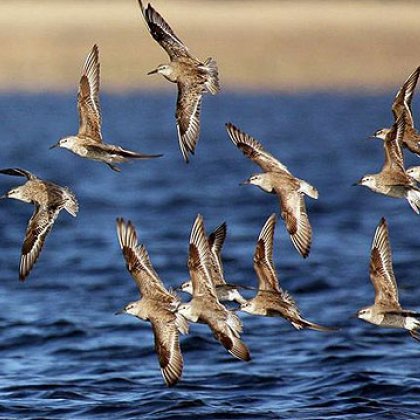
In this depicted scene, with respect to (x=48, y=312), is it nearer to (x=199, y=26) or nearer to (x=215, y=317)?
(x=215, y=317)

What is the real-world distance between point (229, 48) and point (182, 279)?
54.2m

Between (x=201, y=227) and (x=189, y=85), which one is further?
(x=189, y=85)

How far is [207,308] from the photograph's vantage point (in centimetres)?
1102

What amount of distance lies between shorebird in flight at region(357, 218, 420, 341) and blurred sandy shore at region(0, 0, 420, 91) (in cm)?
5480

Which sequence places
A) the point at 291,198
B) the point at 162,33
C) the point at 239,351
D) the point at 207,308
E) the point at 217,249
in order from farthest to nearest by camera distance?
the point at 217,249 < the point at 162,33 < the point at 291,198 < the point at 207,308 < the point at 239,351

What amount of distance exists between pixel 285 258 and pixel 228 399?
9413 millimetres

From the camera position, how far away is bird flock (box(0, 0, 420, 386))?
11133 mm

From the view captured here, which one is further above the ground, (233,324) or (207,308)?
(207,308)

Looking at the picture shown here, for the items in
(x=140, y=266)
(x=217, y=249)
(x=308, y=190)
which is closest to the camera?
(x=140, y=266)

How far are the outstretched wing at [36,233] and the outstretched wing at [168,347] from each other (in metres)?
1.15

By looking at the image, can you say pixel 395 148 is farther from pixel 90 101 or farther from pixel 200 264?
pixel 90 101

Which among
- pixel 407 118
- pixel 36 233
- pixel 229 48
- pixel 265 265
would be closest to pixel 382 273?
pixel 265 265

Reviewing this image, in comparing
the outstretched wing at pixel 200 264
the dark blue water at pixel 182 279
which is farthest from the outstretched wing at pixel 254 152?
the dark blue water at pixel 182 279

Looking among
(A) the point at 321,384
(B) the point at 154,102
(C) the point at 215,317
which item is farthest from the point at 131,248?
(B) the point at 154,102
